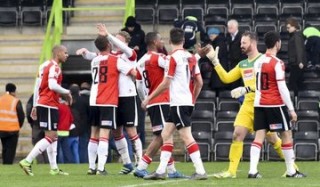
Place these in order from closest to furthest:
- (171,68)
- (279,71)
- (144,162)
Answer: (171,68) → (279,71) → (144,162)

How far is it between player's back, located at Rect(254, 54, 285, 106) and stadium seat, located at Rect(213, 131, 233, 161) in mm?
8584

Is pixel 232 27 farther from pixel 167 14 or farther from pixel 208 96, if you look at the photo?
pixel 167 14

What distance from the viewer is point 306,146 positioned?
25.8 m

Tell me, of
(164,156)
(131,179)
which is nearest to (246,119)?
(164,156)

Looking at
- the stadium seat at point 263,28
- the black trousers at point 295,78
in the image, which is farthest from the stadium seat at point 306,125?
the stadium seat at point 263,28

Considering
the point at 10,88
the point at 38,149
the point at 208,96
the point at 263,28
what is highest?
the point at 263,28

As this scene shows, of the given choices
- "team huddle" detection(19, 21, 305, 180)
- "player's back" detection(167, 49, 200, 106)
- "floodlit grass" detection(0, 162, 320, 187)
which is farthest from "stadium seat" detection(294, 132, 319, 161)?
"player's back" detection(167, 49, 200, 106)

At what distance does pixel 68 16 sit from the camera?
29922mm

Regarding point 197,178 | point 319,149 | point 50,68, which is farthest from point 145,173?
point 319,149

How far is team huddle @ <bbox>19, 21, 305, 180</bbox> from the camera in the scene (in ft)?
55.8

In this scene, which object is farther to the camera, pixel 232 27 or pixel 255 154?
pixel 232 27

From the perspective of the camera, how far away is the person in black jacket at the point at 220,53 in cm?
2670

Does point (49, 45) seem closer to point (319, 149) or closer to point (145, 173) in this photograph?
point (319, 149)

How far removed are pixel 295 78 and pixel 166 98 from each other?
28.9 ft
